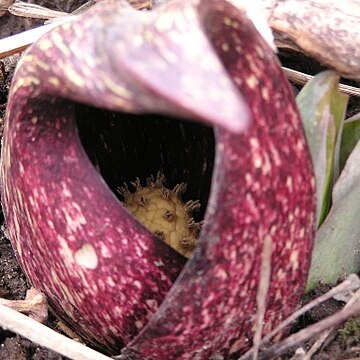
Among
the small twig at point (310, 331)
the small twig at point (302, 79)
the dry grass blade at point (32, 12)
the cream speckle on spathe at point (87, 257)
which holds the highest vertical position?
the dry grass blade at point (32, 12)

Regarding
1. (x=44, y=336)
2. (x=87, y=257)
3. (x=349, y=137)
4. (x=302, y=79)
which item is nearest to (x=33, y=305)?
(x=44, y=336)

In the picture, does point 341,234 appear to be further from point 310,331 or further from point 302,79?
point 302,79

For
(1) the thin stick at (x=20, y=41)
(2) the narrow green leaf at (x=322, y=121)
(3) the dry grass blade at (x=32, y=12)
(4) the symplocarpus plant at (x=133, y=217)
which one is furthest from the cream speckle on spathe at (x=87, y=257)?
(3) the dry grass blade at (x=32, y=12)

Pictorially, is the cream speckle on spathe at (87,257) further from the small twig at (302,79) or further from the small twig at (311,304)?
the small twig at (302,79)

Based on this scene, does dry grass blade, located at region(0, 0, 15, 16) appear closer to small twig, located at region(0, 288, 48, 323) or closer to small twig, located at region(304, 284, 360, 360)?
small twig, located at region(0, 288, 48, 323)

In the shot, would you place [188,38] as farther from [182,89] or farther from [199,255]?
[199,255]

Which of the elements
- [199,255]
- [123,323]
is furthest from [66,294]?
[199,255]
